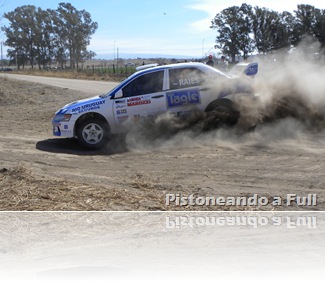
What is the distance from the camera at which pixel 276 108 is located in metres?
10.1

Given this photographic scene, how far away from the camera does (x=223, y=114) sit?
32.3 ft

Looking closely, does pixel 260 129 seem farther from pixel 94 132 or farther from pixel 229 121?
pixel 94 132

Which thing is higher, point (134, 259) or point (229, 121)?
point (229, 121)

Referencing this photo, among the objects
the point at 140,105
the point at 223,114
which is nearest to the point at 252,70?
the point at 223,114

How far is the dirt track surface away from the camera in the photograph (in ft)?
19.4

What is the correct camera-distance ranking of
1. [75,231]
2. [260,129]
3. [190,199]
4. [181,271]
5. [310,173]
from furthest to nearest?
[260,129], [310,173], [190,199], [75,231], [181,271]

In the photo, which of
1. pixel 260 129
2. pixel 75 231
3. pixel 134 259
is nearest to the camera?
pixel 134 259

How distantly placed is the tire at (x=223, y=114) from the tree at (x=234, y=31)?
39.2 m

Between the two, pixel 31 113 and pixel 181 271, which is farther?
pixel 31 113

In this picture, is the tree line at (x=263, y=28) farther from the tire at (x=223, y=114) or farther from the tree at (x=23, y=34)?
the tree at (x=23, y=34)

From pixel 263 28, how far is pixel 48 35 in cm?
7505

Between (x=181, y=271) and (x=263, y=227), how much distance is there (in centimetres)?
139

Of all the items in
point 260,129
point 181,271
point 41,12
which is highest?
point 41,12

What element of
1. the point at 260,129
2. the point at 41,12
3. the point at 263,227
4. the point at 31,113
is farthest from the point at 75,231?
the point at 41,12
